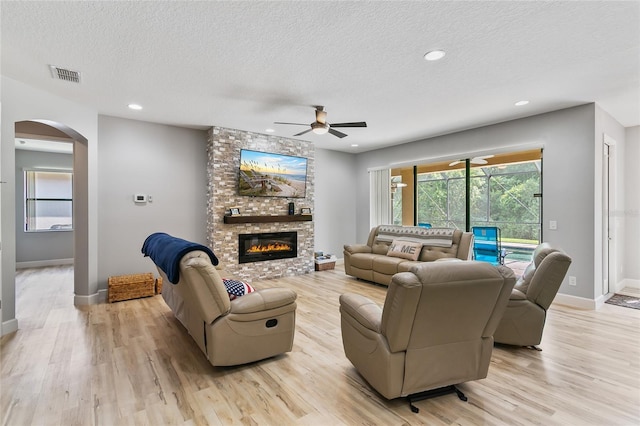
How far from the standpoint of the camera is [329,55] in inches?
110

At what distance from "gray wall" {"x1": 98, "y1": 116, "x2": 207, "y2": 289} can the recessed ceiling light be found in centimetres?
422

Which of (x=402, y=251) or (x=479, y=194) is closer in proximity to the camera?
(x=402, y=251)

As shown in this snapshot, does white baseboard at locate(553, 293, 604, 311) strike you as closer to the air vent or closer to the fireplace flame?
the fireplace flame

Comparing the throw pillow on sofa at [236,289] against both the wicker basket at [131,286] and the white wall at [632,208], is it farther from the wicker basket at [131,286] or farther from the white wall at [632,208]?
the white wall at [632,208]

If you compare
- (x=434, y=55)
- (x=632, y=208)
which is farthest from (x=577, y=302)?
(x=434, y=55)

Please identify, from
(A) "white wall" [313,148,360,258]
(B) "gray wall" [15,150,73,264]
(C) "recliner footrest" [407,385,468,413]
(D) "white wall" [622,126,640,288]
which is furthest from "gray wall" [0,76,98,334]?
(D) "white wall" [622,126,640,288]

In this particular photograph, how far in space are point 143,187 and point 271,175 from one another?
2.22 meters

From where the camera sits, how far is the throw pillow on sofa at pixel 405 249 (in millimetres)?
5270

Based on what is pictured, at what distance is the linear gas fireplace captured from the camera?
18.7 feet

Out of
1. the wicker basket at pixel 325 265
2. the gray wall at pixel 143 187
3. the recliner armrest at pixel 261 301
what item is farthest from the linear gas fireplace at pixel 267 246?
the recliner armrest at pixel 261 301

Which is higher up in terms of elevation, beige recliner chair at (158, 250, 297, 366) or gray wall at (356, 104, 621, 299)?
gray wall at (356, 104, 621, 299)

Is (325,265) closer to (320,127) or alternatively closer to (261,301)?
(320,127)

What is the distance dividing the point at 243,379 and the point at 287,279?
11.6 feet

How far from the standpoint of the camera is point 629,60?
2.89m
